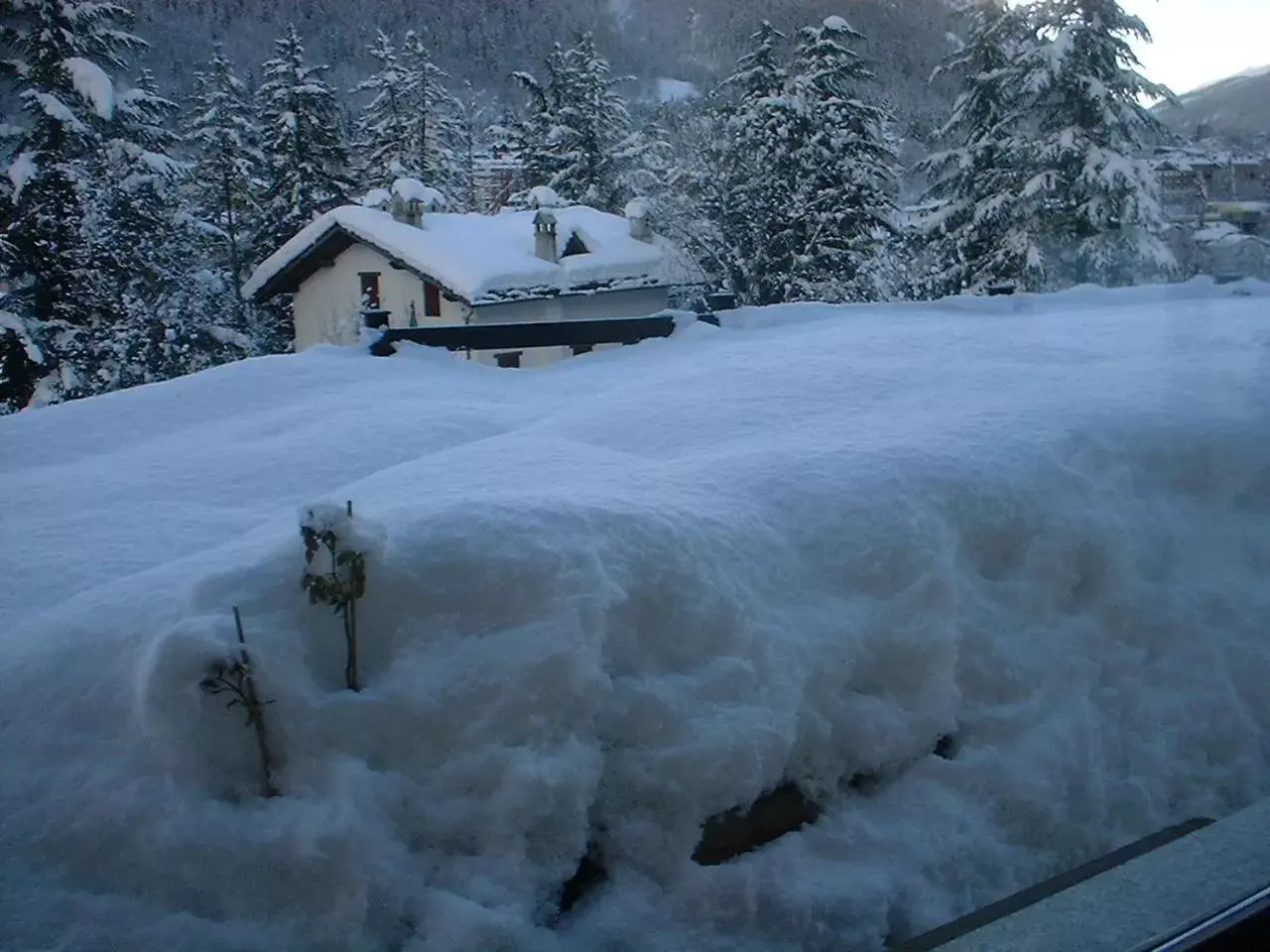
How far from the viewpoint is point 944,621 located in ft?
7.86

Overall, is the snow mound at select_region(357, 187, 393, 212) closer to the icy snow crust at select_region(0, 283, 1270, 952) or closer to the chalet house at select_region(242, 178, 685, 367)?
the chalet house at select_region(242, 178, 685, 367)

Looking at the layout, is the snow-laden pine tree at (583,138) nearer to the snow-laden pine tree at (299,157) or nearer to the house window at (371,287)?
the snow-laden pine tree at (299,157)

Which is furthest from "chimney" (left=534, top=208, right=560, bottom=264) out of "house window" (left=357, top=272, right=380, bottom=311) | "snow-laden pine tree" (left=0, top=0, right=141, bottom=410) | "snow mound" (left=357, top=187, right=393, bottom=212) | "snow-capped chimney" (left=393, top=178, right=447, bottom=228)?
"snow-laden pine tree" (left=0, top=0, right=141, bottom=410)

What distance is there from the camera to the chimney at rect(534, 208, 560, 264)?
1548 cm

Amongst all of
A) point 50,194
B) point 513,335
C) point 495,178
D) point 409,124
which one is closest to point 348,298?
point 409,124

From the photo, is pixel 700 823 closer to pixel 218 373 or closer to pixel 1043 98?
pixel 218 373

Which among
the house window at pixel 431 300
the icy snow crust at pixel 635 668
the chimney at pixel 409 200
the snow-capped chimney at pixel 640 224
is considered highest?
the chimney at pixel 409 200

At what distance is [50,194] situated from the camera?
39.6 feet

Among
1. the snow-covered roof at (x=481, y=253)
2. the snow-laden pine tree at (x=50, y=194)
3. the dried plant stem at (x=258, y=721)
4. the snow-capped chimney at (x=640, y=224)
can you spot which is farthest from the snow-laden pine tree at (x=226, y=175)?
the dried plant stem at (x=258, y=721)

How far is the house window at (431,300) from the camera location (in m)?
15.5

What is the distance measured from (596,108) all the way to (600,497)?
1792cm

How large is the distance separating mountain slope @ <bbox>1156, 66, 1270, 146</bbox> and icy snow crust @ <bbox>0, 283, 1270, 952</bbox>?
3738mm

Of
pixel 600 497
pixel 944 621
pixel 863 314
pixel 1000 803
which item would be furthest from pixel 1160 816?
pixel 863 314

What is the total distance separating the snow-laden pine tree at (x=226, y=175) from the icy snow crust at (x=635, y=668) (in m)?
12.5
